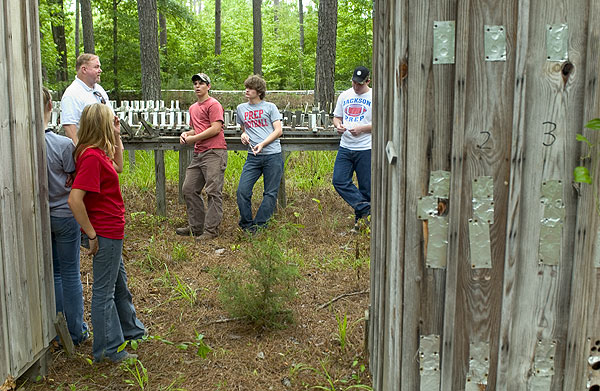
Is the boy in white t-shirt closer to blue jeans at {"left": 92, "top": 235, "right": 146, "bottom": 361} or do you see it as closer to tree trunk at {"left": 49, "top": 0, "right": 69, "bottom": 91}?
blue jeans at {"left": 92, "top": 235, "right": 146, "bottom": 361}

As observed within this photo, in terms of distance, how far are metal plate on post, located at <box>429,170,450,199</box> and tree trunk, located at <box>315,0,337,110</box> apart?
9.34 metres

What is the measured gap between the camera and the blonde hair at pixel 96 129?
4.07 metres

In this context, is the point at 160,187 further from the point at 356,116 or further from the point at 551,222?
the point at 551,222

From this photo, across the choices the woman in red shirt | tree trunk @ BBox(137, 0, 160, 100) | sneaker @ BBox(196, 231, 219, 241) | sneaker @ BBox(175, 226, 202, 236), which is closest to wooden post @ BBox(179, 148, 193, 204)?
sneaker @ BBox(175, 226, 202, 236)

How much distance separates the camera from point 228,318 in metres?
5.25

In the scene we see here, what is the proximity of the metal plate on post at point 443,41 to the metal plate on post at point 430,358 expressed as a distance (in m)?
1.34

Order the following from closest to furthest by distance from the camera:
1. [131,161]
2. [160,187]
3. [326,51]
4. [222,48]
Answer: [160,187] < [131,161] < [326,51] < [222,48]

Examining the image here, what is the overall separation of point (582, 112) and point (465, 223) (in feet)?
2.39

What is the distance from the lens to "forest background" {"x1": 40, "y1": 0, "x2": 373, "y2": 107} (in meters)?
18.8

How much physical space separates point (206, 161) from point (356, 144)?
1.94 m

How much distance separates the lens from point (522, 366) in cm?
292

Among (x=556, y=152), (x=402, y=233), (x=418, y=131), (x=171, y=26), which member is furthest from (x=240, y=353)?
(x=171, y=26)

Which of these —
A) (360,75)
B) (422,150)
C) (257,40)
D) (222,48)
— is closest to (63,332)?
(422,150)

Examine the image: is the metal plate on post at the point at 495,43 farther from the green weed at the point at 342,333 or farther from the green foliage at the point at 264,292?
the green foliage at the point at 264,292
